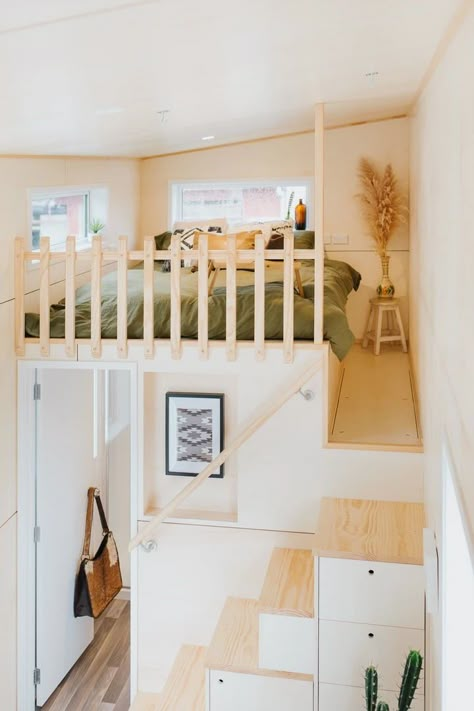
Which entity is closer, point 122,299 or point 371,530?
point 371,530

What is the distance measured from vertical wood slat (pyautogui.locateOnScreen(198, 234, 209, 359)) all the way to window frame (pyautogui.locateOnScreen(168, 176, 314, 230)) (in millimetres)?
2784

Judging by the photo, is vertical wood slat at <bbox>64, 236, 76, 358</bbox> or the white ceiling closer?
the white ceiling

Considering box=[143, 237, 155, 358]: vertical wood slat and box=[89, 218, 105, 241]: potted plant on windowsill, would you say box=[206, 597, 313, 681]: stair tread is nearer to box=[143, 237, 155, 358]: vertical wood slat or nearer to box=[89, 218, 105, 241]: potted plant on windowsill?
box=[143, 237, 155, 358]: vertical wood slat

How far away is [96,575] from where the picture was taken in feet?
17.4

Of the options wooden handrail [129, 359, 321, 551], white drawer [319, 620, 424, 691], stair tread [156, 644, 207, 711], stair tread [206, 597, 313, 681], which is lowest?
stair tread [156, 644, 207, 711]

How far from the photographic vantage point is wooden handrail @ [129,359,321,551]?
4168 millimetres

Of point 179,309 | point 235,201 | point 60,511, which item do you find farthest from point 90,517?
point 235,201

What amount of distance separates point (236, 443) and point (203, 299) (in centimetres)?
77

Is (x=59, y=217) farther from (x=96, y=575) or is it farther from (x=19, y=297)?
(x=96, y=575)

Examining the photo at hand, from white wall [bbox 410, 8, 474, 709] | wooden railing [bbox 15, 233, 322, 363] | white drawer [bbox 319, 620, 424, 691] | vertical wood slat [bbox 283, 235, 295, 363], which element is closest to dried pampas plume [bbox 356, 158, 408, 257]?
wooden railing [bbox 15, 233, 322, 363]

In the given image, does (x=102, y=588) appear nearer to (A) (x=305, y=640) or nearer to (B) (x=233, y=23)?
(A) (x=305, y=640)

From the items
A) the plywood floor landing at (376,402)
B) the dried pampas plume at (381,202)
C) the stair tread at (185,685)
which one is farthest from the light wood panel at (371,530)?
the dried pampas plume at (381,202)

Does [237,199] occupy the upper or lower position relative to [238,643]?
upper

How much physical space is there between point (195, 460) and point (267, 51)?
2371 millimetres
